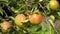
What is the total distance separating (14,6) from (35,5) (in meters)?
0.16

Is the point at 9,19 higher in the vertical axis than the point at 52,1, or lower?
lower

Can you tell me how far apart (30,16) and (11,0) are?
29 cm

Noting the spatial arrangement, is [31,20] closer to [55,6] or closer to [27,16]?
[27,16]

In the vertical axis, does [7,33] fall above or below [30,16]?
below

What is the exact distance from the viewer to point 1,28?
1000 millimetres

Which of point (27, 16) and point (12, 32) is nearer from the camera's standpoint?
point (27, 16)

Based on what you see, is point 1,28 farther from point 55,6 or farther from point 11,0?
point 55,6

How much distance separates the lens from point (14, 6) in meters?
1.09

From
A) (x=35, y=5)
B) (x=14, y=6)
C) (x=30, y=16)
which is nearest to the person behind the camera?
(x=30, y=16)

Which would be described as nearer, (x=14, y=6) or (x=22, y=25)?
(x=22, y=25)

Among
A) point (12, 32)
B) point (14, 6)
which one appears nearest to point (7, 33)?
point (12, 32)

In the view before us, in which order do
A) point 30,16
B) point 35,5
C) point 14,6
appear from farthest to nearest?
point 14,6
point 35,5
point 30,16

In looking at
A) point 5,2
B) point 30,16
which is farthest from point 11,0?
point 30,16

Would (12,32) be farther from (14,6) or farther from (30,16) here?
(30,16)
